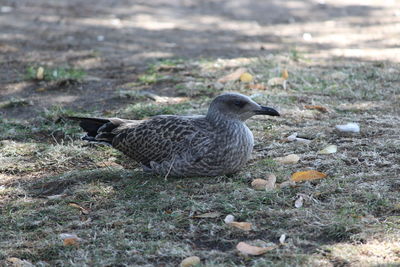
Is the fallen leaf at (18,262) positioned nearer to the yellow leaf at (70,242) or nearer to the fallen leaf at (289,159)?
the yellow leaf at (70,242)

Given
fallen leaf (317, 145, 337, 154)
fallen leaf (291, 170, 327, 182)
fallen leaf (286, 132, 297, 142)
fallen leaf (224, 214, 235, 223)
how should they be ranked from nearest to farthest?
fallen leaf (224, 214, 235, 223), fallen leaf (291, 170, 327, 182), fallen leaf (317, 145, 337, 154), fallen leaf (286, 132, 297, 142)

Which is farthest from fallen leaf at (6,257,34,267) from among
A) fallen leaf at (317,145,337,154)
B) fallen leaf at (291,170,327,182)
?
fallen leaf at (317,145,337,154)

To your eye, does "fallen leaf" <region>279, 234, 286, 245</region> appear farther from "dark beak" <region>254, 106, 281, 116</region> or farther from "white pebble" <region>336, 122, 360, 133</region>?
"white pebble" <region>336, 122, 360, 133</region>

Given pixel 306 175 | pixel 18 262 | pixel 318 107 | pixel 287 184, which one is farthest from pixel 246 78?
pixel 18 262

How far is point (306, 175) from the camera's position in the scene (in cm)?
470

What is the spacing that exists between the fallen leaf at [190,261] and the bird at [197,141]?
126 centimetres

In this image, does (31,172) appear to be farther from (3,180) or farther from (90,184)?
(90,184)

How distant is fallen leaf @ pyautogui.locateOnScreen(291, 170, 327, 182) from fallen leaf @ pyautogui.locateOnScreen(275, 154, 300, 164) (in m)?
0.35

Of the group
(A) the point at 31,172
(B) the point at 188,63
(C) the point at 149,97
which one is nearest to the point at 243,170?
(A) the point at 31,172

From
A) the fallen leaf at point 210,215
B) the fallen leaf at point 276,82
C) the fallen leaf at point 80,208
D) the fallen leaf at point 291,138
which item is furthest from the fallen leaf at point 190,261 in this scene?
the fallen leaf at point 276,82

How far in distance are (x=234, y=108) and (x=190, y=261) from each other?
66.1 inches

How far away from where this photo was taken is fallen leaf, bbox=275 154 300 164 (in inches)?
200

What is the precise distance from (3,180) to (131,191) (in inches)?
43.7

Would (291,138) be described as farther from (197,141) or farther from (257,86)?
(257,86)
